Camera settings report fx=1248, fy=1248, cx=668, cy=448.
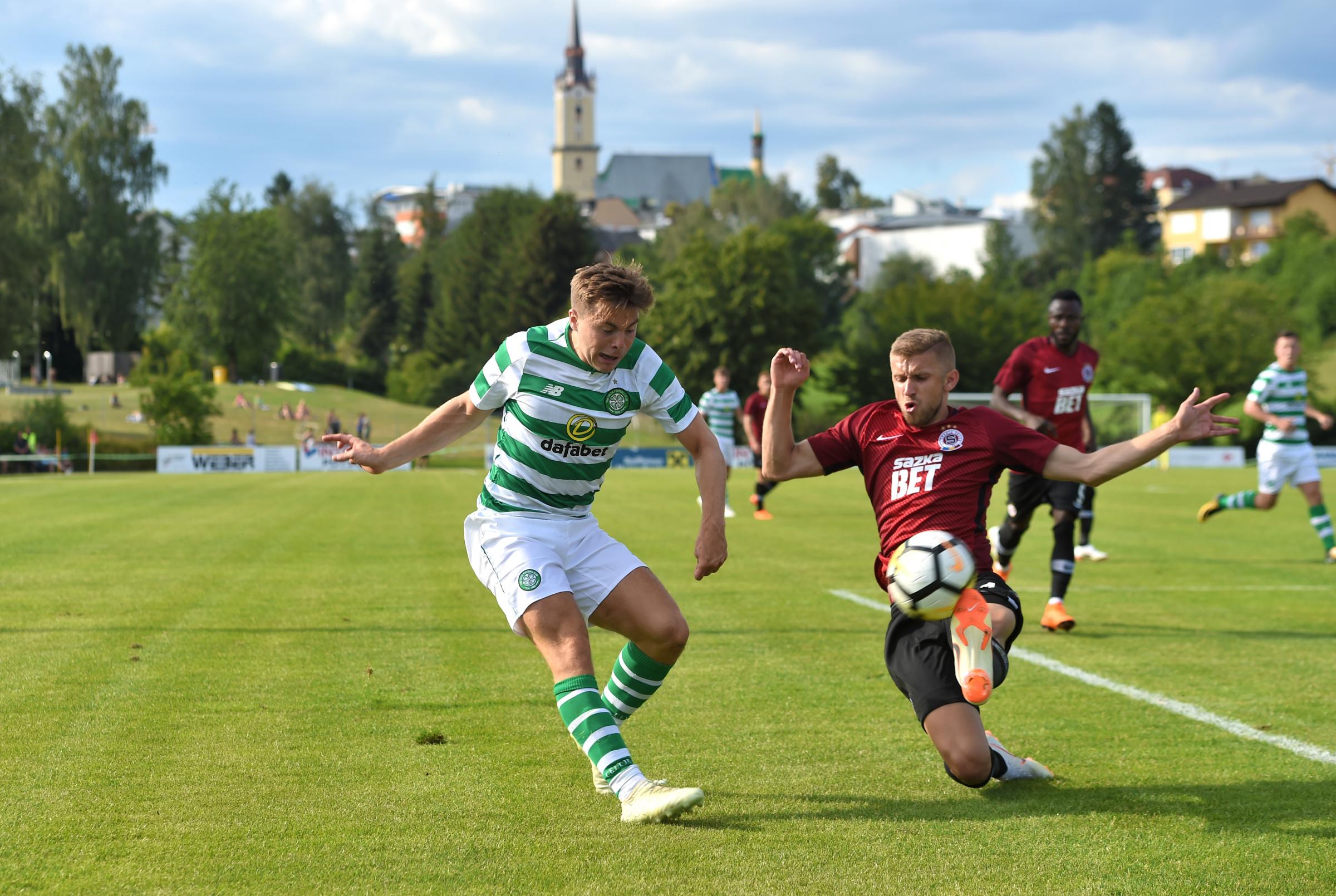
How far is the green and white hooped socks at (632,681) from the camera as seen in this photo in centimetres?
493

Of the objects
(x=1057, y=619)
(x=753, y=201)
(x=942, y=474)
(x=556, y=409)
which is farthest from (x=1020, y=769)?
(x=753, y=201)

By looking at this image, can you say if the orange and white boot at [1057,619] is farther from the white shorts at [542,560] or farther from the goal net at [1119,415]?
the goal net at [1119,415]

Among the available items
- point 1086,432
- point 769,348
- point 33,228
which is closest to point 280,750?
point 1086,432

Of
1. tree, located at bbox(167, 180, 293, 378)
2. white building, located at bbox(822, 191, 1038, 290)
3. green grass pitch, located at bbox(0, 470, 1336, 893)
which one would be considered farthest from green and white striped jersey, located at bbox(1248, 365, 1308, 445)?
white building, located at bbox(822, 191, 1038, 290)

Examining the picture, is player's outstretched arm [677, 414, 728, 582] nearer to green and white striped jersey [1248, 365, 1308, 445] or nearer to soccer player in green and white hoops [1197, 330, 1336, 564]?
soccer player in green and white hoops [1197, 330, 1336, 564]

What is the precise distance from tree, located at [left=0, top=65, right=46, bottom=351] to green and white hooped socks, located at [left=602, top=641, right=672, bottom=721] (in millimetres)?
50030

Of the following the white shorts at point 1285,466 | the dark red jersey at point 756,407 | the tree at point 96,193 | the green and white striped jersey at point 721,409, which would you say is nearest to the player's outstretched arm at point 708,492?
the white shorts at point 1285,466

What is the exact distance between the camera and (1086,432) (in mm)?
9844

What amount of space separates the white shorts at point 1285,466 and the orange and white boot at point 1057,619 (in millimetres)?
5557

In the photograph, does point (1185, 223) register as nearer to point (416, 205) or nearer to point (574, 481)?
point (416, 205)

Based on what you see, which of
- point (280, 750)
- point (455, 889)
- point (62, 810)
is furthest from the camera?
point (280, 750)

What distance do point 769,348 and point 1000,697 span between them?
5700cm

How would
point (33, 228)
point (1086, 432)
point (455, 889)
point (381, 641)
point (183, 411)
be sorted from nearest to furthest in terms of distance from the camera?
point (455, 889) < point (381, 641) < point (1086, 432) < point (183, 411) < point (33, 228)

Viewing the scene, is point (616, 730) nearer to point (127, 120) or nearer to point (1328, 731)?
point (1328, 731)
